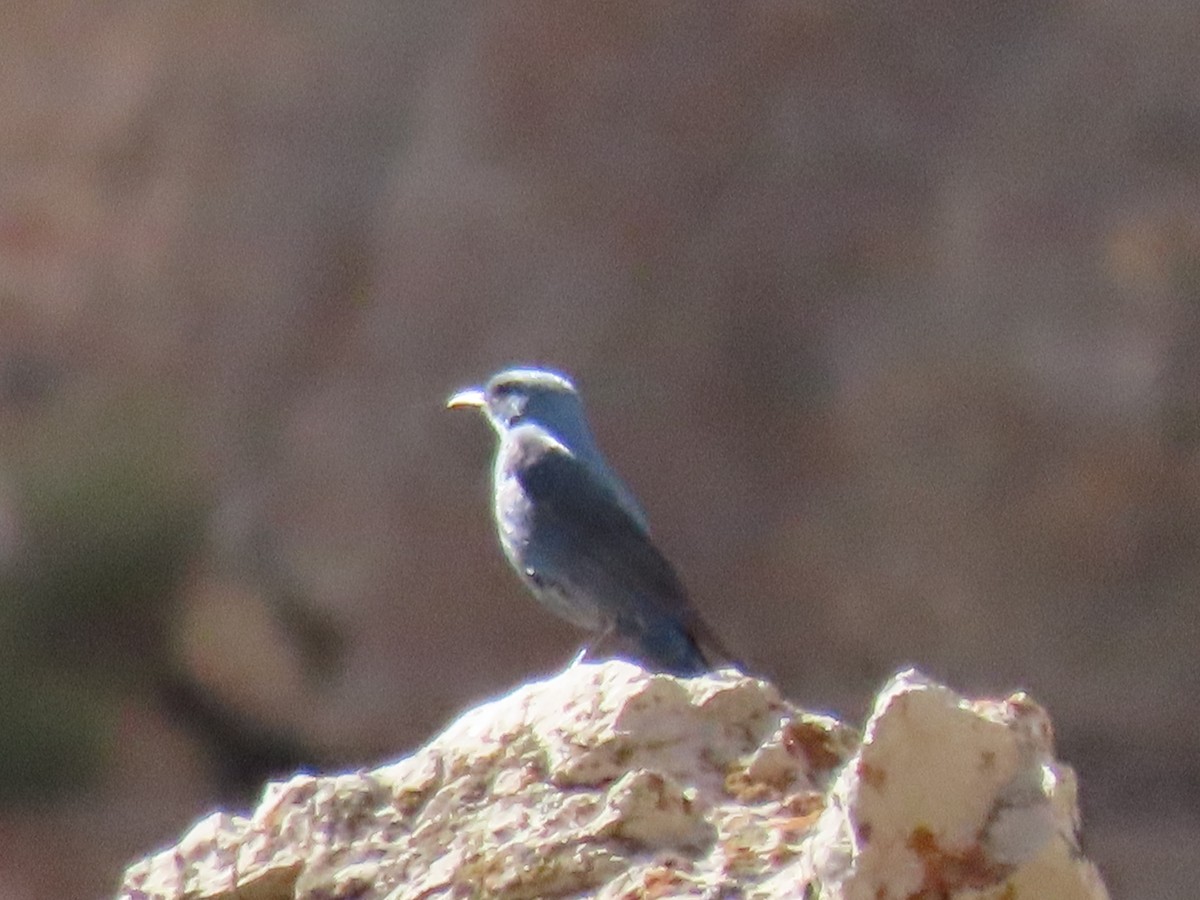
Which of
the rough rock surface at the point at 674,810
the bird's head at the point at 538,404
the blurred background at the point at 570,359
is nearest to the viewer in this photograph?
the rough rock surface at the point at 674,810

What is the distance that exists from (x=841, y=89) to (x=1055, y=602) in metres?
2.13

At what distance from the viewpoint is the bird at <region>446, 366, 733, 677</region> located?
18.0ft

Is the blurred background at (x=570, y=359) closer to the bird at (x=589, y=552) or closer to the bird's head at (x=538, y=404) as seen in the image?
the bird's head at (x=538, y=404)

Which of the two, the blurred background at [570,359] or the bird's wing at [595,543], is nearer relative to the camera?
the bird's wing at [595,543]

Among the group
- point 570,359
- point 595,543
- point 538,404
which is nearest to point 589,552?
point 595,543

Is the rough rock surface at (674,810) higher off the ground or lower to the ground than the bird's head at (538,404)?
lower

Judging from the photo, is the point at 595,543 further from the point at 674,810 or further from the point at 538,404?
the point at 674,810

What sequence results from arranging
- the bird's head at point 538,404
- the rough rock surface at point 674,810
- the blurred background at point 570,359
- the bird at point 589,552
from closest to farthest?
the rough rock surface at point 674,810 < the bird at point 589,552 < the bird's head at point 538,404 < the blurred background at point 570,359

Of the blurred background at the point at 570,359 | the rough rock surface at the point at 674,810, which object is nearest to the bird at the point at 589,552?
the rough rock surface at the point at 674,810

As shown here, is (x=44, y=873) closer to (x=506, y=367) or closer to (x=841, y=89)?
(x=506, y=367)

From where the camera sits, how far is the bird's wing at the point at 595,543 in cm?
548

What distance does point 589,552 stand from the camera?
5586mm

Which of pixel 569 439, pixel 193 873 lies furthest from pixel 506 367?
pixel 193 873

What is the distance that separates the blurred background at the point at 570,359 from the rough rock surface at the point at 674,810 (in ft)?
19.1
